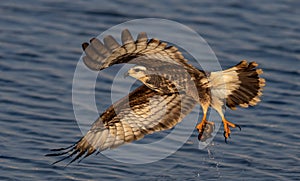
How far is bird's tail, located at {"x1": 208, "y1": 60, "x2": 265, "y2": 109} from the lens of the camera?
9977mm

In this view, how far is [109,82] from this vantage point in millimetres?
14273

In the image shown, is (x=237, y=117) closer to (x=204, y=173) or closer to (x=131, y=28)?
(x=204, y=173)

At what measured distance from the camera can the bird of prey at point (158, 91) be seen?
9.60 meters

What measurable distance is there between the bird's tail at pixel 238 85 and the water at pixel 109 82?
1548 millimetres

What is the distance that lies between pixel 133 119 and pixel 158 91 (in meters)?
0.46

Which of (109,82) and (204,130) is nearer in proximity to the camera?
(204,130)

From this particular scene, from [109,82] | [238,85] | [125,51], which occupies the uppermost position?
[125,51]

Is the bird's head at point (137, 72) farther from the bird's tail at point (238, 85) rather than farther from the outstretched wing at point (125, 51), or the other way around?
the bird's tail at point (238, 85)

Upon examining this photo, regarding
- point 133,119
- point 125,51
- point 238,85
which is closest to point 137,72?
point 125,51

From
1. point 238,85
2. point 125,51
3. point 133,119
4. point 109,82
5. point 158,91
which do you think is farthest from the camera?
point 109,82

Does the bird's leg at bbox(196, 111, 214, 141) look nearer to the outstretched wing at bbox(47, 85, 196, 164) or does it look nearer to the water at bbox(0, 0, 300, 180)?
the outstretched wing at bbox(47, 85, 196, 164)

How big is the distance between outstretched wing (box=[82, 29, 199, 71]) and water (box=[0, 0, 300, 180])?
219cm

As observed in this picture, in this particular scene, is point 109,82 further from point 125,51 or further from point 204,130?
point 125,51

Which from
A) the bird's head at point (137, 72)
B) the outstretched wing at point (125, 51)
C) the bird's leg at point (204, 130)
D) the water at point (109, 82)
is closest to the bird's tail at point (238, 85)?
the bird's leg at point (204, 130)
